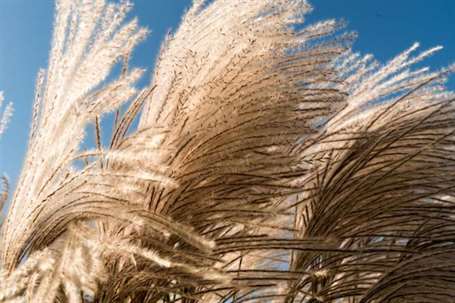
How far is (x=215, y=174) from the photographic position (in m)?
1.50

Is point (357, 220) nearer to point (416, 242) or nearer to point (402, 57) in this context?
point (416, 242)

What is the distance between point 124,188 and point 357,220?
0.86 meters

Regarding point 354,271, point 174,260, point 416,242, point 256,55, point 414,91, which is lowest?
point 174,260

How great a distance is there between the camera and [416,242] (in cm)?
193

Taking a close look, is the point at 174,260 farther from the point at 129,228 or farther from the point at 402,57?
the point at 402,57

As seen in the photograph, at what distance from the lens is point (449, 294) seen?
5.59 ft

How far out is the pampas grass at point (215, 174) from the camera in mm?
1328

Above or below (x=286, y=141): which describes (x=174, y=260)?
below

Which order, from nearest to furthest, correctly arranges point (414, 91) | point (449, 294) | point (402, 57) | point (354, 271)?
1. point (449, 294)
2. point (354, 271)
3. point (414, 91)
4. point (402, 57)

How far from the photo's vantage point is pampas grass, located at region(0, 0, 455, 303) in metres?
1.33

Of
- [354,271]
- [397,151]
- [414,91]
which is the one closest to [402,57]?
[414,91]

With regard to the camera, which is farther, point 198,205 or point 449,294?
point 449,294

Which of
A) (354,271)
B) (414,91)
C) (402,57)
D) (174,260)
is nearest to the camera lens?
(174,260)

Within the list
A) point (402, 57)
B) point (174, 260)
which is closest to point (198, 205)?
point (174, 260)
